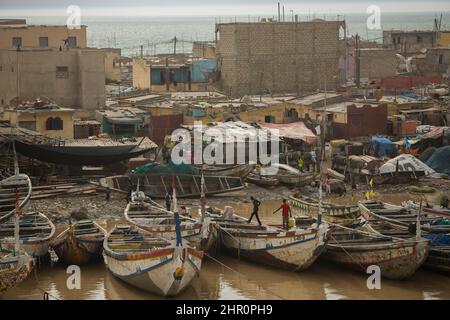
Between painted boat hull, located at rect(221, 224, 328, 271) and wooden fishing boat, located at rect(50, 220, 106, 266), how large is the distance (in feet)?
9.28

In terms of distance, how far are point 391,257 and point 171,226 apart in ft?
15.0

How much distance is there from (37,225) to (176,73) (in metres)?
23.6

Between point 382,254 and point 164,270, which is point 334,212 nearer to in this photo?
point 382,254

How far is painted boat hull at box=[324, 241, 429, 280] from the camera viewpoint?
20516 millimetres

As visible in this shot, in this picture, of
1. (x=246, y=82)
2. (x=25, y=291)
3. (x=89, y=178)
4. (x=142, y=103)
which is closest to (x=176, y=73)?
(x=246, y=82)

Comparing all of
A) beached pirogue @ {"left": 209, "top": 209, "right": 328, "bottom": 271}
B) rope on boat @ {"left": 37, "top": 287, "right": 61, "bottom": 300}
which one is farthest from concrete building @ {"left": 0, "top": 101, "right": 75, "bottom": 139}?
rope on boat @ {"left": 37, "top": 287, "right": 61, "bottom": 300}

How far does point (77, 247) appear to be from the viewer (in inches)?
851

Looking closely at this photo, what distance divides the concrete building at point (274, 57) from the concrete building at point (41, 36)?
5933 millimetres

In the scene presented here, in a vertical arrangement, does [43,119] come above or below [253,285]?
above

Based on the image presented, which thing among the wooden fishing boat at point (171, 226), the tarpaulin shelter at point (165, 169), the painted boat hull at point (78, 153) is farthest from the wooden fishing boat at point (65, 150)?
the wooden fishing boat at point (171, 226)

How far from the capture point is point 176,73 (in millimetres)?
46094

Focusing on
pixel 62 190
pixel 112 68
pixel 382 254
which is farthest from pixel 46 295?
pixel 112 68

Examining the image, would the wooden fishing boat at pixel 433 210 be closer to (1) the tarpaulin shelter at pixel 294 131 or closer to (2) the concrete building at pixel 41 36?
(1) the tarpaulin shelter at pixel 294 131

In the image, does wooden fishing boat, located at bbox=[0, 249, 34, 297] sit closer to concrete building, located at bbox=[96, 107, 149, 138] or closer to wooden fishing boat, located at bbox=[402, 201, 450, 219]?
wooden fishing boat, located at bbox=[402, 201, 450, 219]
